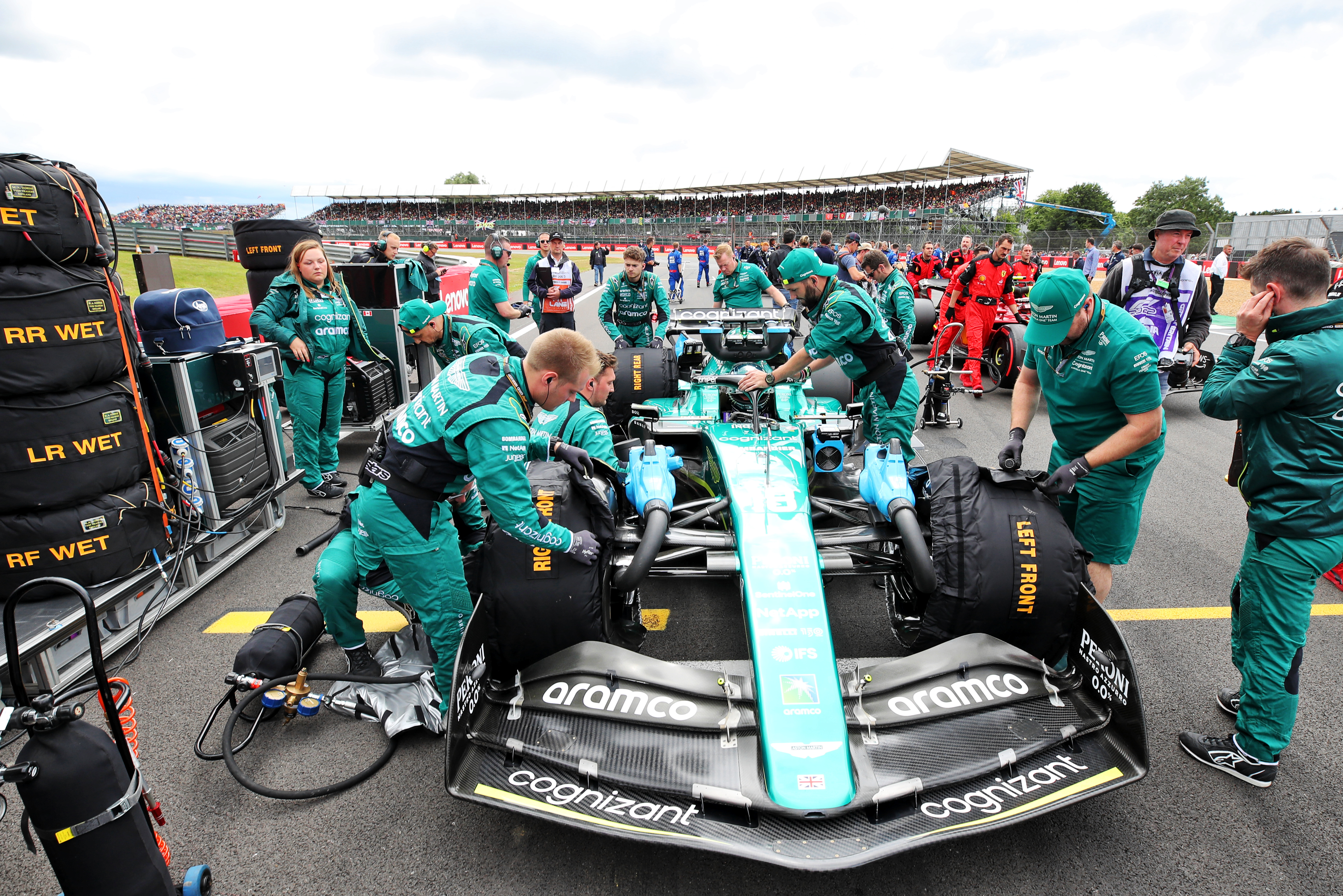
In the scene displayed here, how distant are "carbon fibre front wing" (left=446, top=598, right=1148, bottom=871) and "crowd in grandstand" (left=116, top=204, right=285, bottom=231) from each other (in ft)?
209

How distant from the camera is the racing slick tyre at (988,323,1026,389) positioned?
28.5 feet

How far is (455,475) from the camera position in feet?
9.11

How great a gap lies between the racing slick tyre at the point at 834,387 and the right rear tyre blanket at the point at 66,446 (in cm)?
504

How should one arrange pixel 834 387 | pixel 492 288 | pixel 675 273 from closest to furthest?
1. pixel 834 387
2. pixel 492 288
3. pixel 675 273

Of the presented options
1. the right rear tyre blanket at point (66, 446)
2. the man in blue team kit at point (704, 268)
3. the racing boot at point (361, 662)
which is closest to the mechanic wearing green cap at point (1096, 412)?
the racing boot at point (361, 662)

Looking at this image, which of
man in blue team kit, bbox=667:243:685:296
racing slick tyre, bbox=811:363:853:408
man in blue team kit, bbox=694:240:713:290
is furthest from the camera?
man in blue team kit, bbox=694:240:713:290

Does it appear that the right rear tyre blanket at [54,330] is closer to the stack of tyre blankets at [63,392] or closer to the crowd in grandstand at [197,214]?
the stack of tyre blankets at [63,392]

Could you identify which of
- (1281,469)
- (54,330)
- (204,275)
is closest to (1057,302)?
(1281,469)

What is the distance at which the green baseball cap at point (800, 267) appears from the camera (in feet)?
16.0

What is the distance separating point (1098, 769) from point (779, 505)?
1.51 meters

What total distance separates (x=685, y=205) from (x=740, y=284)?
5019cm

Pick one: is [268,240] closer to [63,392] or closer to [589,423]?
[63,392]

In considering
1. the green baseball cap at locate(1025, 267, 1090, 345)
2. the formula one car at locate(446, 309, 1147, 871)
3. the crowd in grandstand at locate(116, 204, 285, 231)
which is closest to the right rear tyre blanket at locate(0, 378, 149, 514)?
the formula one car at locate(446, 309, 1147, 871)

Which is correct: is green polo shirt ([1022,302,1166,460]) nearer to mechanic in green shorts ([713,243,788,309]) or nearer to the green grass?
mechanic in green shorts ([713,243,788,309])
